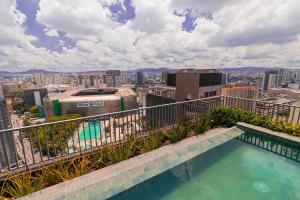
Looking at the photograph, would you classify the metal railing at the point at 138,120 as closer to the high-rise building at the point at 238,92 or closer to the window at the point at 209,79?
the window at the point at 209,79

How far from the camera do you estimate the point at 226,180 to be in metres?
3.03

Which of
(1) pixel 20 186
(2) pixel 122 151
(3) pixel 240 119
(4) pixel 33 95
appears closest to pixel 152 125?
(2) pixel 122 151

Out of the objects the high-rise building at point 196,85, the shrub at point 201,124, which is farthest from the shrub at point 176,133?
the high-rise building at point 196,85

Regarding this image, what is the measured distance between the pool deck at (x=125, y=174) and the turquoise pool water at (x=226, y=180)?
0.11 meters

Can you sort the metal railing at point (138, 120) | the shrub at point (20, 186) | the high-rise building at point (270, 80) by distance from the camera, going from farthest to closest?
the high-rise building at point (270, 80)
the metal railing at point (138, 120)
the shrub at point (20, 186)

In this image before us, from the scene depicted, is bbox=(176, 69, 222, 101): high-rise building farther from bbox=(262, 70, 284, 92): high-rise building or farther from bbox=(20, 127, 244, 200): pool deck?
bbox=(262, 70, 284, 92): high-rise building

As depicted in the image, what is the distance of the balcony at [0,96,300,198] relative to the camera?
3066 mm

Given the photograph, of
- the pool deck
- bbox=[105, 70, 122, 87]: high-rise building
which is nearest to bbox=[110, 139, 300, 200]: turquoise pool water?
the pool deck

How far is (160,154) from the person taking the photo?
3.35 meters

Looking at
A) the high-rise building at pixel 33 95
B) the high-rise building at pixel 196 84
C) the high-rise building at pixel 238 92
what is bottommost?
the high-rise building at pixel 33 95

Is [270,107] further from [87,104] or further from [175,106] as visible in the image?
[87,104]

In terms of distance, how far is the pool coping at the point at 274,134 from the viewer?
3915 millimetres

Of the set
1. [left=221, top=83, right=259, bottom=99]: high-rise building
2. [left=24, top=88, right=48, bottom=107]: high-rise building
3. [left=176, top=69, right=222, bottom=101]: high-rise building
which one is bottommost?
[left=24, top=88, right=48, bottom=107]: high-rise building

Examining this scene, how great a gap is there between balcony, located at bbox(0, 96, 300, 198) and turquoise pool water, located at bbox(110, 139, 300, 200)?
0.71 metres
